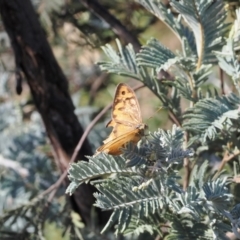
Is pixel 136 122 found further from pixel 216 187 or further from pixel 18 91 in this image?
pixel 18 91

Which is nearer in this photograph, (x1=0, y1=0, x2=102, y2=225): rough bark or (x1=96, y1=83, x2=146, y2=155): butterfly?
(x1=96, y1=83, x2=146, y2=155): butterfly

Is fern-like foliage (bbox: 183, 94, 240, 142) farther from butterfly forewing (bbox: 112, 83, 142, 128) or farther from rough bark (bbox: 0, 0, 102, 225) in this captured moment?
rough bark (bbox: 0, 0, 102, 225)

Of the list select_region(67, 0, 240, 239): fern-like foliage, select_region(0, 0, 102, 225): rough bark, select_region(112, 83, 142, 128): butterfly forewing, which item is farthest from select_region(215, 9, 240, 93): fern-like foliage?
select_region(0, 0, 102, 225): rough bark

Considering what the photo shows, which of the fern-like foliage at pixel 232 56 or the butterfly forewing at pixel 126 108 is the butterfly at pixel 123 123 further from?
the fern-like foliage at pixel 232 56

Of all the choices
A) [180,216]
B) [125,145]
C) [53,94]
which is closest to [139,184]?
[125,145]

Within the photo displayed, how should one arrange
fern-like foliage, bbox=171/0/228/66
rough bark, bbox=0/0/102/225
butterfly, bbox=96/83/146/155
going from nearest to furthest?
butterfly, bbox=96/83/146/155 → fern-like foliage, bbox=171/0/228/66 → rough bark, bbox=0/0/102/225

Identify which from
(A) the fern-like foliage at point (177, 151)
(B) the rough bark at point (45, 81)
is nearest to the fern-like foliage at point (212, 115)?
(A) the fern-like foliage at point (177, 151)

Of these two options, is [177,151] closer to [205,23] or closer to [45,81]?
[205,23]
